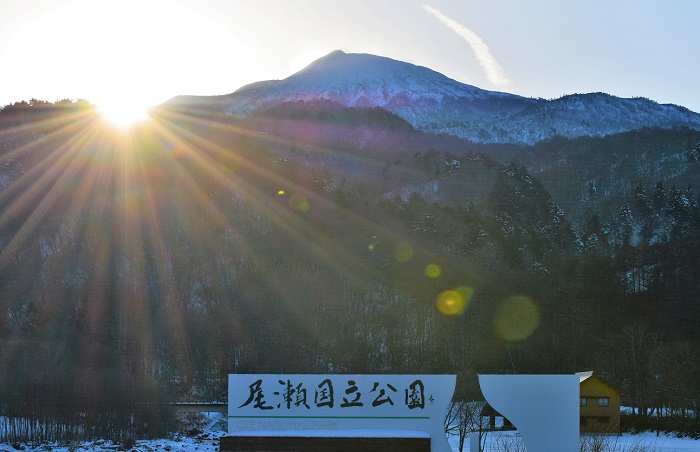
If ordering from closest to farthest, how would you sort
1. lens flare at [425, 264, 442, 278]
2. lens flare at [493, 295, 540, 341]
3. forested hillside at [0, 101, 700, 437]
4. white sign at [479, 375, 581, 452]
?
white sign at [479, 375, 581, 452] → forested hillside at [0, 101, 700, 437] → lens flare at [493, 295, 540, 341] → lens flare at [425, 264, 442, 278]

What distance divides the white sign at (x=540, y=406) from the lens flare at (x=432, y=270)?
38983mm

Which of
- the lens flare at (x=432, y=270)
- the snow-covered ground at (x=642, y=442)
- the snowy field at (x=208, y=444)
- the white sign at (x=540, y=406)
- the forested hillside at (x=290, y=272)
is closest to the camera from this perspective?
the white sign at (x=540, y=406)

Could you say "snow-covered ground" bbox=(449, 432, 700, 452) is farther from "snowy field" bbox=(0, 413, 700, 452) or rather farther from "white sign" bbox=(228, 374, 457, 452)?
"white sign" bbox=(228, 374, 457, 452)

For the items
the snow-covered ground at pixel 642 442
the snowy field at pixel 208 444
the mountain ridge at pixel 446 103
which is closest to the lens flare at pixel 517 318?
the snow-covered ground at pixel 642 442

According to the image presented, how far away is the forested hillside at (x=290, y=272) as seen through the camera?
3834 cm

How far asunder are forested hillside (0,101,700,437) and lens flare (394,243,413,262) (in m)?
0.17

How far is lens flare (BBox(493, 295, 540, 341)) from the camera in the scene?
44.2 m

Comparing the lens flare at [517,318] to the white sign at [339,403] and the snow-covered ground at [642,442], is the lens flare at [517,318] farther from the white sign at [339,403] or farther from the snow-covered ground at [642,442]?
the white sign at [339,403]

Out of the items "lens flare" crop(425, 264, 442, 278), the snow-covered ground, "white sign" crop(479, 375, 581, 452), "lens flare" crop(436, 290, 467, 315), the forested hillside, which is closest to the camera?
"white sign" crop(479, 375, 581, 452)

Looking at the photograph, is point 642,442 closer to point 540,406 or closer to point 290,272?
point 540,406

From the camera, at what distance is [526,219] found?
226ft

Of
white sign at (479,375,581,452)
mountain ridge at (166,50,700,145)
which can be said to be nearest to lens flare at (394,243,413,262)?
white sign at (479,375,581,452)

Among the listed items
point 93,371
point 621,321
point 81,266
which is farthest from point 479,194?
point 93,371

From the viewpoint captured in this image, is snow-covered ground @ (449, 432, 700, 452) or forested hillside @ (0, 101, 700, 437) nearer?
snow-covered ground @ (449, 432, 700, 452)
